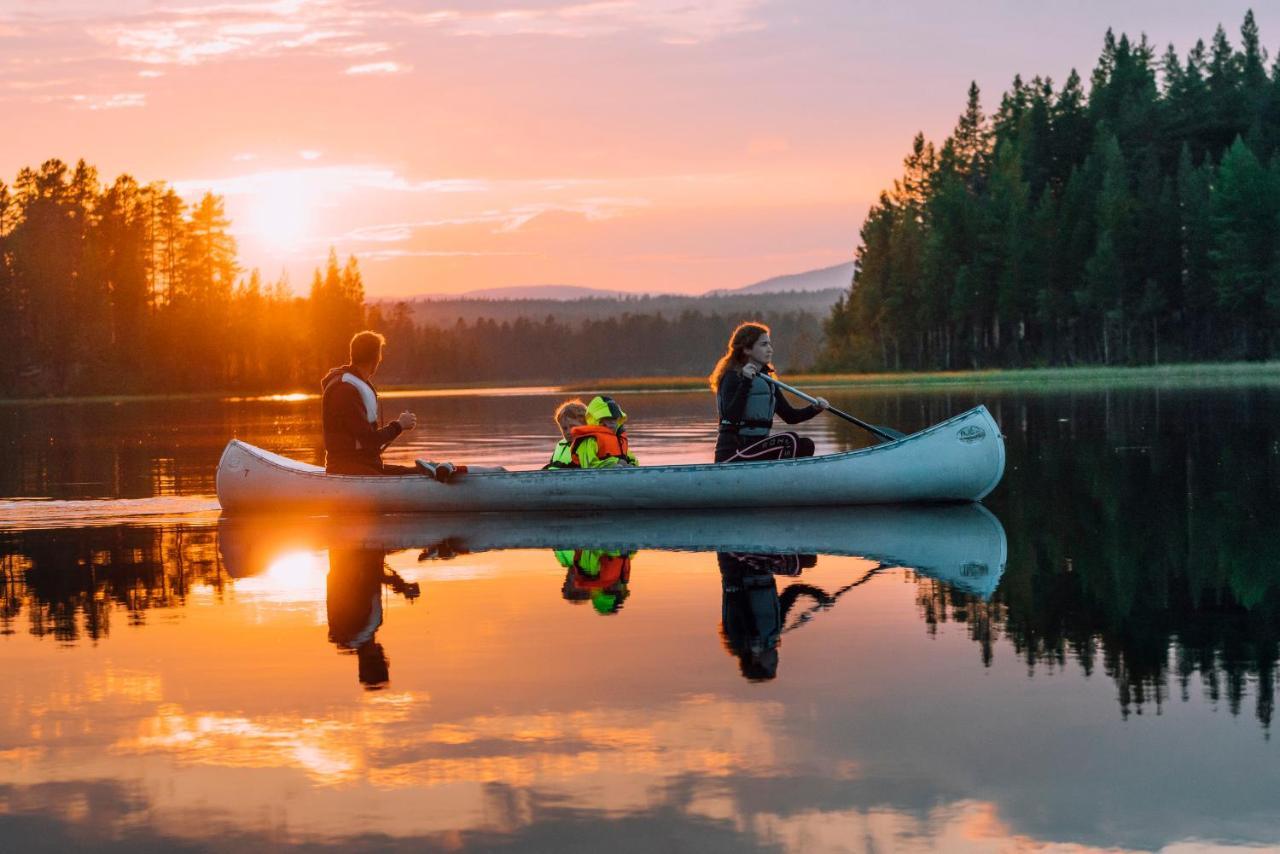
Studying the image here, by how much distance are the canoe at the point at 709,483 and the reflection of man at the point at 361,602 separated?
290 cm

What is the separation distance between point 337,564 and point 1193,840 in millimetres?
10203

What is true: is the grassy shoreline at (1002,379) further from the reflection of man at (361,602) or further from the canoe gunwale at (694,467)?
the reflection of man at (361,602)

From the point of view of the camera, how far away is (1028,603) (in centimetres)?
1195

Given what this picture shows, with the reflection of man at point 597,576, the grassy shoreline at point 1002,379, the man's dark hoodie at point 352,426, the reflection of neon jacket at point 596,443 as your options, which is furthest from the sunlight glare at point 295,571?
the grassy shoreline at point 1002,379

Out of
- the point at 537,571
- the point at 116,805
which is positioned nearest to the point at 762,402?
the point at 537,571

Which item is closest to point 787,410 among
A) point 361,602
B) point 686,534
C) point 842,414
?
point 842,414

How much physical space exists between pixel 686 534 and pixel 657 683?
7.85 m

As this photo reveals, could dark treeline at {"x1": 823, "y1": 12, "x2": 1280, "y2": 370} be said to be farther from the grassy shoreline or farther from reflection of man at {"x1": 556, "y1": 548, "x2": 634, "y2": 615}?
reflection of man at {"x1": 556, "y1": 548, "x2": 634, "y2": 615}

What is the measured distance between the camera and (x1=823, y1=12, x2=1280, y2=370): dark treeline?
331ft

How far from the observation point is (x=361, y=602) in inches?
499

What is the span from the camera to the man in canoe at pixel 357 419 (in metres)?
18.3

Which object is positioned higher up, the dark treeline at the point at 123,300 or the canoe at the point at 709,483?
the dark treeline at the point at 123,300

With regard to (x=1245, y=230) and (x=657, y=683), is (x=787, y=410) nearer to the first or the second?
(x=657, y=683)

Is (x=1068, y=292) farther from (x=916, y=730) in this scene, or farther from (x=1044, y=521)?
(x=916, y=730)
